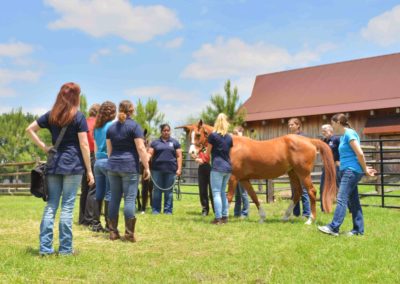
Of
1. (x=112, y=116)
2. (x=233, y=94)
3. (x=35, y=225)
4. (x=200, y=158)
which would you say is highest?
(x=233, y=94)

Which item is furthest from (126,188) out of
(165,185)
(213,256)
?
(165,185)

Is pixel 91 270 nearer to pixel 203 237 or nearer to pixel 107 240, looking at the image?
pixel 107 240

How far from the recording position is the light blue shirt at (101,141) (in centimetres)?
625

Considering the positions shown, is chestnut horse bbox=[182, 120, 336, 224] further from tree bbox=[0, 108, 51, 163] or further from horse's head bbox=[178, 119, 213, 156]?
tree bbox=[0, 108, 51, 163]

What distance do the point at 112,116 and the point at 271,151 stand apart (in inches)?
116

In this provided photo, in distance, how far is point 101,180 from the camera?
6441mm

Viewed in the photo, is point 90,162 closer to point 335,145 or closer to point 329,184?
point 329,184

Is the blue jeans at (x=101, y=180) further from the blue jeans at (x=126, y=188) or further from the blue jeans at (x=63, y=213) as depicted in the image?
the blue jeans at (x=63, y=213)

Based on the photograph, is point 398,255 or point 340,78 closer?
point 398,255

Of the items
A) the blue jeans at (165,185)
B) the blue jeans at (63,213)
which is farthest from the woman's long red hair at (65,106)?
the blue jeans at (165,185)

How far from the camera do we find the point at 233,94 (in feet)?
89.0

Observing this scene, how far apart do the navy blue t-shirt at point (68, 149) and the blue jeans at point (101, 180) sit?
1623 millimetres

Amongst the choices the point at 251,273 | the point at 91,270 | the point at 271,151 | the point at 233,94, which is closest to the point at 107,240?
the point at 91,270

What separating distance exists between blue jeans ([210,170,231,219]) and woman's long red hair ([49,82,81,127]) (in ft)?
10.1
